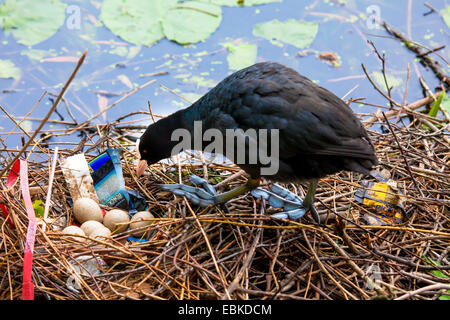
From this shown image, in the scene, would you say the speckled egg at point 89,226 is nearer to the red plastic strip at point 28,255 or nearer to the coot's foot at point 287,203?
the red plastic strip at point 28,255

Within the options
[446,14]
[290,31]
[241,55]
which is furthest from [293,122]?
[446,14]

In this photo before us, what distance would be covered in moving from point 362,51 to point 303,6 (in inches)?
37.0

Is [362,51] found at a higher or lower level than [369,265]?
higher

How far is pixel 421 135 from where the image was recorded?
3660 millimetres

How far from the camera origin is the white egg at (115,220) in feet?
10.1

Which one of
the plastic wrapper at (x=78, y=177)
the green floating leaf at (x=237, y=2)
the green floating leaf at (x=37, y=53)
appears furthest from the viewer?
the green floating leaf at (x=237, y=2)

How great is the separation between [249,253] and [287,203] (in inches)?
21.6

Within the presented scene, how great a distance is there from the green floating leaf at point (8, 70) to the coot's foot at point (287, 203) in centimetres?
297

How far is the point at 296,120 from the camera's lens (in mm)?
2670

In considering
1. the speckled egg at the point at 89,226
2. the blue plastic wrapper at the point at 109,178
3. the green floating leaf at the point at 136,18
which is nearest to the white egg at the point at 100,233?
the speckled egg at the point at 89,226

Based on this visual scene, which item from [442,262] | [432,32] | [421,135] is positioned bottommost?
[442,262]

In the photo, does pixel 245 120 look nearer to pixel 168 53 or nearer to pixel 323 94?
pixel 323 94

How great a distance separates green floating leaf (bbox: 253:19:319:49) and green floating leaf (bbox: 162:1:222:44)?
50 centimetres

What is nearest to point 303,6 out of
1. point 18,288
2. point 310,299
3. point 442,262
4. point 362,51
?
point 362,51
